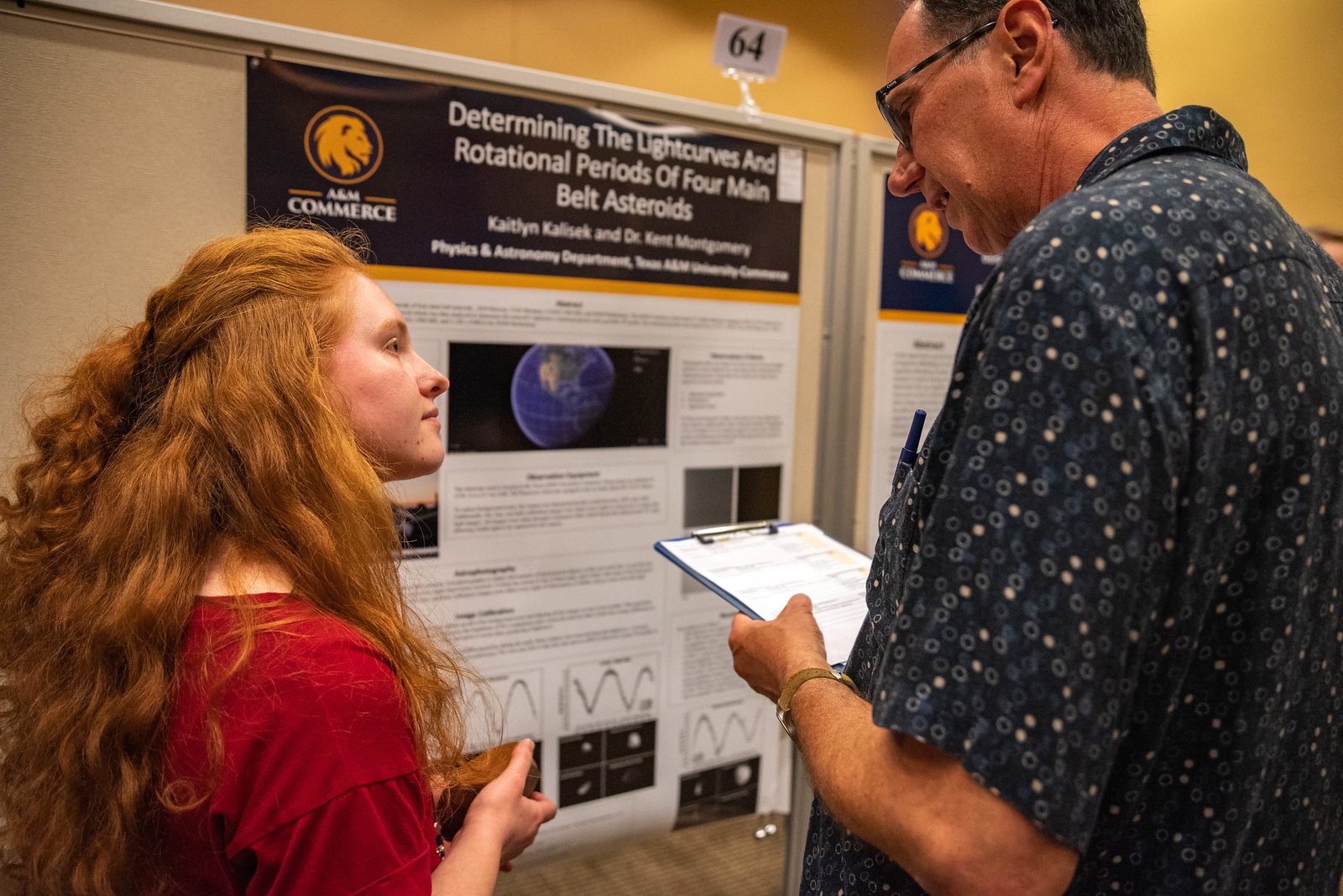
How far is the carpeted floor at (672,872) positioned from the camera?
2.65 meters

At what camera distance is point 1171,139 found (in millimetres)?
763

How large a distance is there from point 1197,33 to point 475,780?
3.86m

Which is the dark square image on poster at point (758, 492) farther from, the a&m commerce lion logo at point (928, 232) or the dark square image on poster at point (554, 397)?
the a&m commerce lion logo at point (928, 232)

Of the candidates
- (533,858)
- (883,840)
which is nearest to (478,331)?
(533,858)

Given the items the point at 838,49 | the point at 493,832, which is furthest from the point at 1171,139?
the point at 838,49

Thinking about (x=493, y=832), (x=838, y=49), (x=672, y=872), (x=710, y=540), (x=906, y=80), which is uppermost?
(x=838, y=49)

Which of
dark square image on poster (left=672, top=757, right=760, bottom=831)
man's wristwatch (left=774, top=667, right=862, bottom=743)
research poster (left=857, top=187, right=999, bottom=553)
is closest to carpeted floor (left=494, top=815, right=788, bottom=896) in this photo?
Result: dark square image on poster (left=672, top=757, right=760, bottom=831)

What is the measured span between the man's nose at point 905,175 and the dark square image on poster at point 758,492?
105 cm

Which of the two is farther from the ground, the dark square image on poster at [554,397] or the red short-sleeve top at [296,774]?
the dark square image on poster at [554,397]

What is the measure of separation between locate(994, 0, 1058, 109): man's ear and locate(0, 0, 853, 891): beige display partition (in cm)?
120

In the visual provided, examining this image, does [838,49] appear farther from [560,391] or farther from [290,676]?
[290,676]

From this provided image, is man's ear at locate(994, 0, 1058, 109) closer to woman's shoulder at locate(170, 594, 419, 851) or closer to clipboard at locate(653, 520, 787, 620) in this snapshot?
clipboard at locate(653, 520, 787, 620)

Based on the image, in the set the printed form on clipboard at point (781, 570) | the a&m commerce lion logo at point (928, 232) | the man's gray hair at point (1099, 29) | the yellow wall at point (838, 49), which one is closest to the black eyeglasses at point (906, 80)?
the man's gray hair at point (1099, 29)

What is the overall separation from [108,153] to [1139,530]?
171 cm
